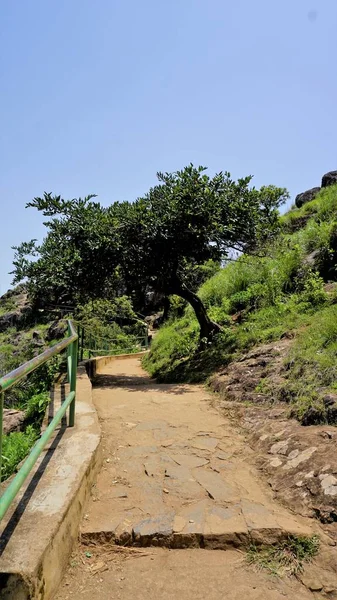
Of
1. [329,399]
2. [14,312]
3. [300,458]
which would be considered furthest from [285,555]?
[14,312]

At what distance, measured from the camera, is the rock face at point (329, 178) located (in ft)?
54.0

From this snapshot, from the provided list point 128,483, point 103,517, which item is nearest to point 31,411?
point 128,483

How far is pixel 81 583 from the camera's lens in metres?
2.03

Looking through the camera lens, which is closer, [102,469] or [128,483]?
[128,483]

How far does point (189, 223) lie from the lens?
26.8 feet

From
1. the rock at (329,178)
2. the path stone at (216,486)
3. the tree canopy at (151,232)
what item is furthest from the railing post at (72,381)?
the rock at (329,178)

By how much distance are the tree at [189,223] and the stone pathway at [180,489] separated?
448 cm

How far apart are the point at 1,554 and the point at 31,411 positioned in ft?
11.9

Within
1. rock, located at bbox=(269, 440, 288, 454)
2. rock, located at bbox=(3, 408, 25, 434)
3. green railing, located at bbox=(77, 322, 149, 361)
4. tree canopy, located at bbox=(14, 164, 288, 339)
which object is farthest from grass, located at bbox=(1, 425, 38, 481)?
green railing, located at bbox=(77, 322, 149, 361)

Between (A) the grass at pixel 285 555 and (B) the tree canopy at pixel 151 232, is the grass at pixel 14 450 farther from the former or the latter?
(B) the tree canopy at pixel 151 232

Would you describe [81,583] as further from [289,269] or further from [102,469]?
[289,269]

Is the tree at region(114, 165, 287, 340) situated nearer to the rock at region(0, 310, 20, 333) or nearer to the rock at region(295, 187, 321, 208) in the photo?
the rock at region(295, 187, 321, 208)

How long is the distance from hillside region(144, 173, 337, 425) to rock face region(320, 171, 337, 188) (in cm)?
293

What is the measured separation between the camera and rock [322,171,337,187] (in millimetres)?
16469
